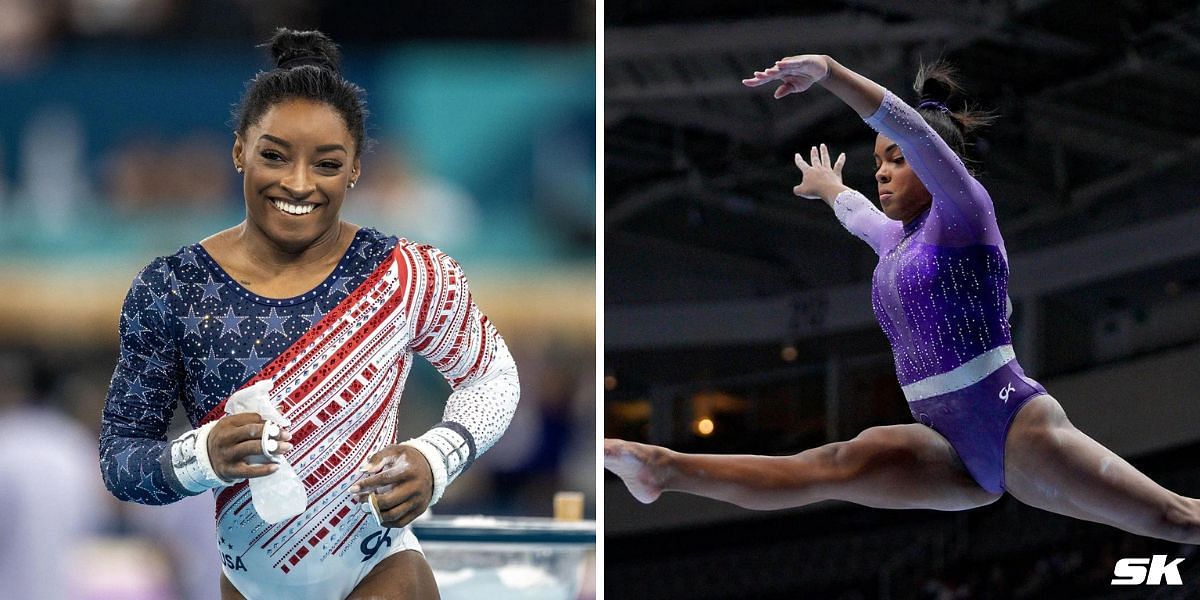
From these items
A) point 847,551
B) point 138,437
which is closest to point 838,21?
point 847,551

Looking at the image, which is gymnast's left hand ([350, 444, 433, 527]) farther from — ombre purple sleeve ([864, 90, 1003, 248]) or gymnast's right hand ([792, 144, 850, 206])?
gymnast's right hand ([792, 144, 850, 206])

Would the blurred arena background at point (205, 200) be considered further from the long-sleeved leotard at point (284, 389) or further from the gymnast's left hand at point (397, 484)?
the gymnast's left hand at point (397, 484)

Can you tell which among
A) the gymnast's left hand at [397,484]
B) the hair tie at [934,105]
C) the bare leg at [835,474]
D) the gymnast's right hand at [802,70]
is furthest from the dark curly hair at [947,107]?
the gymnast's left hand at [397,484]

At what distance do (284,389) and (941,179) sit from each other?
148cm

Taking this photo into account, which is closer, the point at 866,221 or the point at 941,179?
the point at 941,179

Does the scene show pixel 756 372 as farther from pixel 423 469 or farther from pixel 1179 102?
pixel 423 469

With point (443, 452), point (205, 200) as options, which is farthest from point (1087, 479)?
point (205, 200)

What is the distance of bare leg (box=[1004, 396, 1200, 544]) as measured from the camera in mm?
2799

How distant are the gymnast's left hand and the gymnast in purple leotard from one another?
3.18 ft

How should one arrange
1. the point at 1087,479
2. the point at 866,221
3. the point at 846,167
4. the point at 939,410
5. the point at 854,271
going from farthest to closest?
the point at 854,271 < the point at 846,167 < the point at 866,221 < the point at 939,410 < the point at 1087,479

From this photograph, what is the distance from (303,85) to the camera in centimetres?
219

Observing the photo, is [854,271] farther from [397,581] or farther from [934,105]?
[397,581]

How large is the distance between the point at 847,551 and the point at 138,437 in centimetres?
205

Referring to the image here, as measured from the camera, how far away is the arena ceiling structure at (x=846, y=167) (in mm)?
3369
